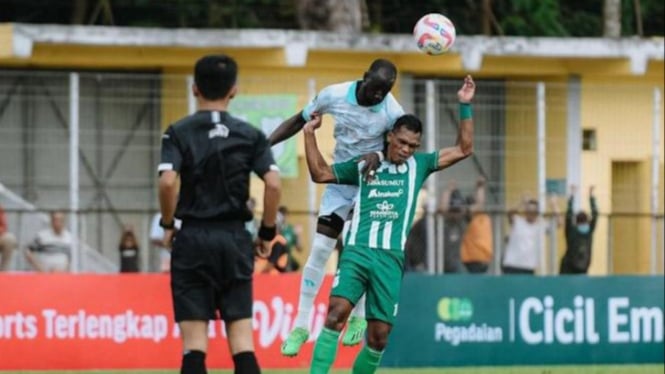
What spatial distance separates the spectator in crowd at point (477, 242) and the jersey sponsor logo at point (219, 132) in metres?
15.3

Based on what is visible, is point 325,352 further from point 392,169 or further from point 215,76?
point 215,76

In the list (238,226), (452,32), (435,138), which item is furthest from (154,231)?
(238,226)

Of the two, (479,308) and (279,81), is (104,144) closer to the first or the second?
(279,81)

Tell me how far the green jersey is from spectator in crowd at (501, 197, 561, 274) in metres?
12.7

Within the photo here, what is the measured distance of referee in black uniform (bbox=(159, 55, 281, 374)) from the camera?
41.2ft

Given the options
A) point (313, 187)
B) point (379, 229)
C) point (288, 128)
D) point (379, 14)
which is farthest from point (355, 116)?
point (379, 14)

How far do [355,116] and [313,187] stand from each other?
1169 cm

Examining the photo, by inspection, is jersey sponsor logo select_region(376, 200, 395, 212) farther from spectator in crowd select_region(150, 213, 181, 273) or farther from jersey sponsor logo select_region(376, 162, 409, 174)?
spectator in crowd select_region(150, 213, 181, 273)

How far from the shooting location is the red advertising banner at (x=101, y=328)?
22281mm

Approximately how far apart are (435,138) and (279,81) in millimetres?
2547

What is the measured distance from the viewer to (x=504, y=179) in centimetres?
2862

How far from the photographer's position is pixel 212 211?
41.3ft

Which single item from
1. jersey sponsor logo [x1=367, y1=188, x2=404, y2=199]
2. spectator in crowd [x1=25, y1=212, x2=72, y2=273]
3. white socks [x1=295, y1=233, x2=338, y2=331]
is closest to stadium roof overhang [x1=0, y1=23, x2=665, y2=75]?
spectator in crowd [x1=25, y1=212, x2=72, y2=273]

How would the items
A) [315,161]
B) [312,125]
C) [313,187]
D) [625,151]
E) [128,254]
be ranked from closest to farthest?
[312,125] < [315,161] < [128,254] < [313,187] < [625,151]
